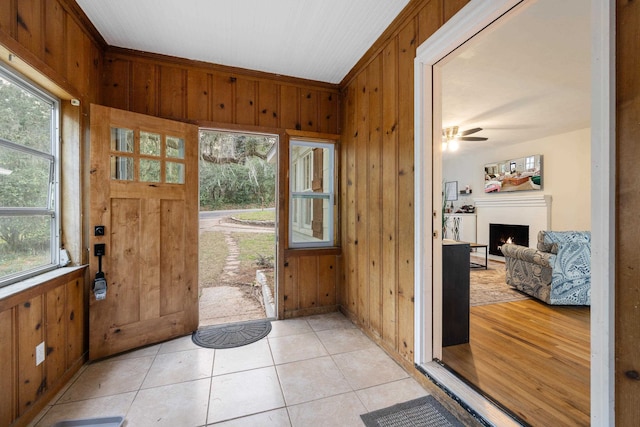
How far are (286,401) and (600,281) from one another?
5.71 ft

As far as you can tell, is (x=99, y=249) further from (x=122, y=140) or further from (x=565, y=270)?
(x=565, y=270)

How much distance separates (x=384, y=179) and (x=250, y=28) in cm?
168

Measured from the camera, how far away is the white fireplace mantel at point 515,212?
5570mm

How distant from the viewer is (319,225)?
11.1 ft

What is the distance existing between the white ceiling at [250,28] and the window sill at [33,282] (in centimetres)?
194

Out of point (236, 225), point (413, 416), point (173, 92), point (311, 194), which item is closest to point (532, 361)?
point (413, 416)

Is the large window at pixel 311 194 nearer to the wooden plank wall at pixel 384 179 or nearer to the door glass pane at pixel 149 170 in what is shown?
the wooden plank wall at pixel 384 179

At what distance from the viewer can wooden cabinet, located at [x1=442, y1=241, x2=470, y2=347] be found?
2375 millimetres

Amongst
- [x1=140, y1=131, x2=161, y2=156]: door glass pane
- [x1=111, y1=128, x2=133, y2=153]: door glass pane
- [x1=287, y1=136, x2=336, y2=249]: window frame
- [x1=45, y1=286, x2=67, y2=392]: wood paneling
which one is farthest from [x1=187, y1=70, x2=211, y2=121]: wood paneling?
[x1=45, y1=286, x2=67, y2=392]: wood paneling

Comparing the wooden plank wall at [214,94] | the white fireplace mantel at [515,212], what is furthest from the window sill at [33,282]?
the white fireplace mantel at [515,212]

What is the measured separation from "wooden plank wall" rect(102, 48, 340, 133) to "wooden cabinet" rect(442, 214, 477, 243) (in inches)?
213

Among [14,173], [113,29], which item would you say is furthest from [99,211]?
[113,29]

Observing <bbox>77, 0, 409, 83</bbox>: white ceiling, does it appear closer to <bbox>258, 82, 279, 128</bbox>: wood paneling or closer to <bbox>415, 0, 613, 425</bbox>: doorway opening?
<bbox>258, 82, 279, 128</bbox>: wood paneling

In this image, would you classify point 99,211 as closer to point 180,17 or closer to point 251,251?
point 180,17
